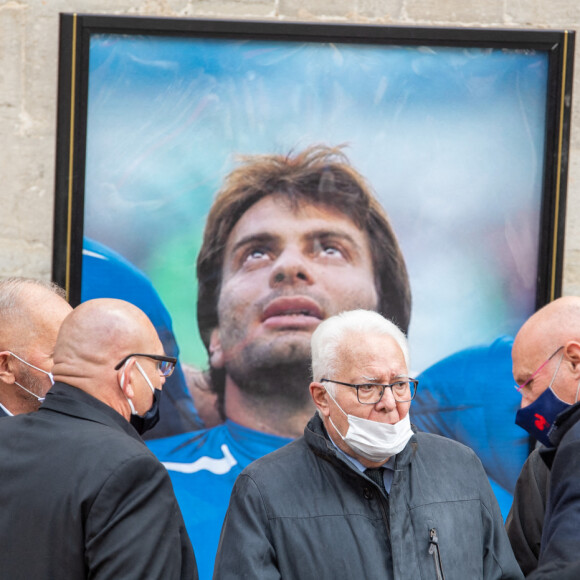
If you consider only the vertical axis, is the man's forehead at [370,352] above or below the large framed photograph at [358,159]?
below

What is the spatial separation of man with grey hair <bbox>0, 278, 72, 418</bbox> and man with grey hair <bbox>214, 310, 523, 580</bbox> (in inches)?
29.0

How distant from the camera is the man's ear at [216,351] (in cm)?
350

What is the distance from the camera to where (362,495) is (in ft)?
7.55

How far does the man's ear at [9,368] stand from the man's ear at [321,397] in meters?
0.93

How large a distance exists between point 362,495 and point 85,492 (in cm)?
79

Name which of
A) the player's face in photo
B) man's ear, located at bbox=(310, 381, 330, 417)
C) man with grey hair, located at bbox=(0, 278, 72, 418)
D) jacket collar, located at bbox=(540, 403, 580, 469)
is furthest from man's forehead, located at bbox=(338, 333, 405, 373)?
the player's face in photo

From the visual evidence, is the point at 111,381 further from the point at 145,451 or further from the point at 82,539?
the point at 82,539

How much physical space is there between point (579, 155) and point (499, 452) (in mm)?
1308

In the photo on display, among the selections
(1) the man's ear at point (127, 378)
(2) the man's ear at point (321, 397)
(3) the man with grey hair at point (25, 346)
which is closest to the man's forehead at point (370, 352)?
(2) the man's ear at point (321, 397)

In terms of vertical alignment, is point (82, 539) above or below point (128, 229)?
below

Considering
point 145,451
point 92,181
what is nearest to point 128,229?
point 92,181

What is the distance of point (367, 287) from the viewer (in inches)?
139

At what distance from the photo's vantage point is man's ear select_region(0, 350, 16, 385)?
2.59 metres

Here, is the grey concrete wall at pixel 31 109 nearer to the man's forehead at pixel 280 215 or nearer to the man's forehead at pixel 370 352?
the man's forehead at pixel 280 215
